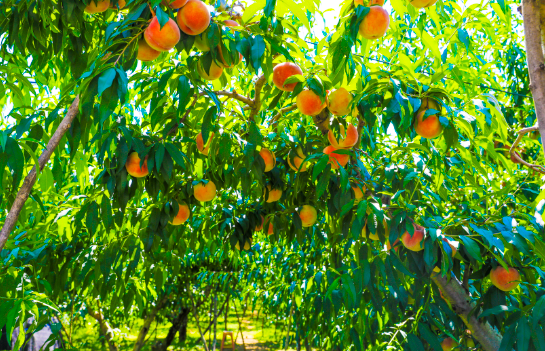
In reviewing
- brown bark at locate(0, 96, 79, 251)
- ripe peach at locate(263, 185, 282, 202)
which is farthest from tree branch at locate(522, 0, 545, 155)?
brown bark at locate(0, 96, 79, 251)

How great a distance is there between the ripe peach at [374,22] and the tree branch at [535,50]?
321 mm

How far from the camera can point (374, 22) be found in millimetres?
1075

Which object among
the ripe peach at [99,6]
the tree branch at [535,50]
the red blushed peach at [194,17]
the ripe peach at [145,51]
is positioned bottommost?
the tree branch at [535,50]

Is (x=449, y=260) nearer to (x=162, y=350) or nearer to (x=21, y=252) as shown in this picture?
(x=21, y=252)

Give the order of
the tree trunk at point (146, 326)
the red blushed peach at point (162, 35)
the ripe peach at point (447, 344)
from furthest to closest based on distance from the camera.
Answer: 1. the tree trunk at point (146, 326)
2. the ripe peach at point (447, 344)
3. the red blushed peach at point (162, 35)

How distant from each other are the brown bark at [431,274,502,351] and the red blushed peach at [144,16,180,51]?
3.72 ft

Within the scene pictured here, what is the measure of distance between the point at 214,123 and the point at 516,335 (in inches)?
41.9

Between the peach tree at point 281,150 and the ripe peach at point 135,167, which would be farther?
the ripe peach at point 135,167

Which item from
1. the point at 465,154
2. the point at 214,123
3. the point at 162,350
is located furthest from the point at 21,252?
the point at 162,350

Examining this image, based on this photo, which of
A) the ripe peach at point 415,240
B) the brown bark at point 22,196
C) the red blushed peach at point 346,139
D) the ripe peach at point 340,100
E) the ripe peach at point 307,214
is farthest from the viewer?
the ripe peach at point 307,214

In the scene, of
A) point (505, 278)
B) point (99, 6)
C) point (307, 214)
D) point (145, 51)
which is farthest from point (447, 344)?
point (99, 6)

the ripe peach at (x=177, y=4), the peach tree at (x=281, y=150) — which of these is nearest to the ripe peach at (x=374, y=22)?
the peach tree at (x=281, y=150)

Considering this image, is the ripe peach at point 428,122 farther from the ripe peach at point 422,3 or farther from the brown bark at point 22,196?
the brown bark at point 22,196

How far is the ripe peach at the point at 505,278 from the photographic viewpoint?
1295 mm
